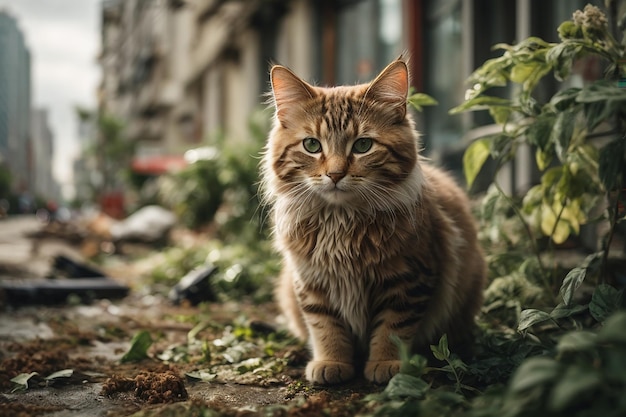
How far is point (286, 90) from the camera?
2.17m

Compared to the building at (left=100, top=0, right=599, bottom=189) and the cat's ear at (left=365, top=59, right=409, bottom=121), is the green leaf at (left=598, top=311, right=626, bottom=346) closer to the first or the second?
the cat's ear at (left=365, top=59, right=409, bottom=121)

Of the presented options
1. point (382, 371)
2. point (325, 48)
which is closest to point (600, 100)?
point (382, 371)

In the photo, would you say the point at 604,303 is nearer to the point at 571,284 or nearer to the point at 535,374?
the point at 571,284

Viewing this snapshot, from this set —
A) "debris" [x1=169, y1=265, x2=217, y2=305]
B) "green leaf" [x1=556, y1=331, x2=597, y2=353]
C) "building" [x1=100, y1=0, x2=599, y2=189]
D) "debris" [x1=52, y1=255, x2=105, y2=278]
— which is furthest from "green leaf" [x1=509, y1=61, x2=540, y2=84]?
"debris" [x1=52, y1=255, x2=105, y2=278]

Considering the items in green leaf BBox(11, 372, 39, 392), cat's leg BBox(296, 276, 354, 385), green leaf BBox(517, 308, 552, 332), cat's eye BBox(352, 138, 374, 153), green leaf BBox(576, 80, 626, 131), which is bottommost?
green leaf BBox(11, 372, 39, 392)

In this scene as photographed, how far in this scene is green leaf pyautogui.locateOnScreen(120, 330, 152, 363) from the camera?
7.95 ft

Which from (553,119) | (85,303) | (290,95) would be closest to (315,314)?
(290,95)

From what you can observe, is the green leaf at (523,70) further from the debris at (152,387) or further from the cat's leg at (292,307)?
the debris at (152,387)

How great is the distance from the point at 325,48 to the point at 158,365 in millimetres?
6701

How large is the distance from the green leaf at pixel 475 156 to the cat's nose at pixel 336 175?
2.40ft

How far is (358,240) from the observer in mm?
1996

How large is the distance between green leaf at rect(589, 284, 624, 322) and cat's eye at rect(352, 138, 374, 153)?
0.86 metres

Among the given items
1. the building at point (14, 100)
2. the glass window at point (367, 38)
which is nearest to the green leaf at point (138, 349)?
the glass window at point (367, 38)

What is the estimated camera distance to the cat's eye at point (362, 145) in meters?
2.01
